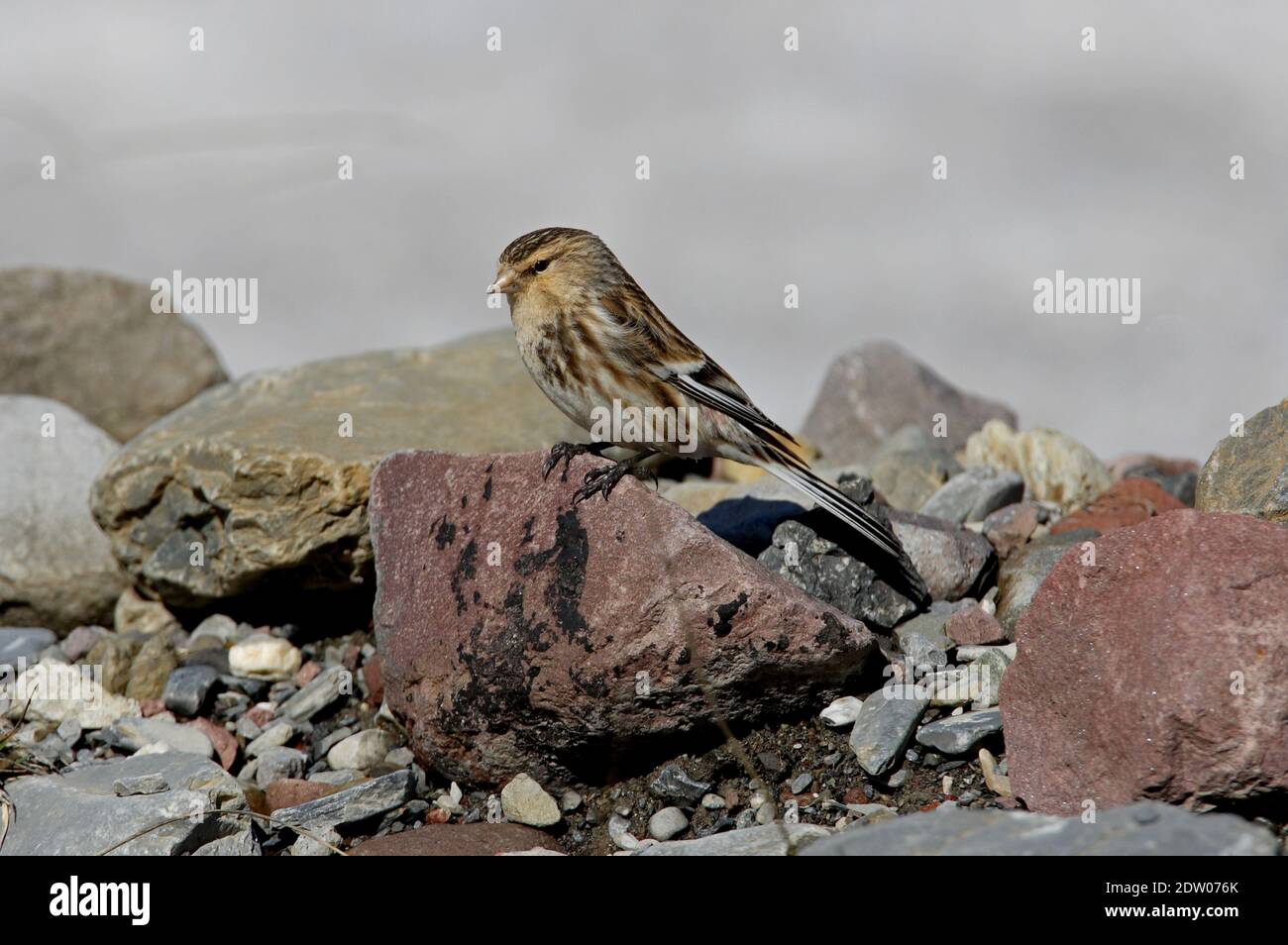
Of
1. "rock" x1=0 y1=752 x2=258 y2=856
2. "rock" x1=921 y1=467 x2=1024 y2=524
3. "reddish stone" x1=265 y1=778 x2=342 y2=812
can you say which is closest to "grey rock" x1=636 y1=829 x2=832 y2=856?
"reddish stone" x1=265 y1=778 x2=342 y2=812

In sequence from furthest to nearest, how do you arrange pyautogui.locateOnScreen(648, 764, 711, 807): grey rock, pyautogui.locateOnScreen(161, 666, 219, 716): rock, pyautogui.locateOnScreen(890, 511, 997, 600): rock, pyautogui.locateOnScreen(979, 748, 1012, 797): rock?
pyautogui.locateOnScreen(161, 666, 219, 716): rock
pyautogui.locateOnScreen(890, 511, 997, 600): rock
pyautogui.locateOnScreen(648, 764, 711, 807): grey rock
pyautogui.locateOnScreen(979, 748, 1012, 797): rock

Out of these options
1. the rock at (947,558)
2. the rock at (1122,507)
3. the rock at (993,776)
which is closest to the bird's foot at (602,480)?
the rock at (947,558)

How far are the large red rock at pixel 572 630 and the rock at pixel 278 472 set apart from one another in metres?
Answer: 1.39

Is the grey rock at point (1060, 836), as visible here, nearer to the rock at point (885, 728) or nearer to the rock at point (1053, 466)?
the rock at point (885, 728)

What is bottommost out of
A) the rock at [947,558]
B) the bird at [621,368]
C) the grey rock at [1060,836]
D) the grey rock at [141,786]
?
the grey rock at [141,786]

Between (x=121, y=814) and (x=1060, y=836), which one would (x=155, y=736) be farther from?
(x=1060, y=836)

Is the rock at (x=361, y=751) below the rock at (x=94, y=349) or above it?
below

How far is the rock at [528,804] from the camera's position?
5938mm

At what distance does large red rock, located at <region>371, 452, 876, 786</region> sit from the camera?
225 inches

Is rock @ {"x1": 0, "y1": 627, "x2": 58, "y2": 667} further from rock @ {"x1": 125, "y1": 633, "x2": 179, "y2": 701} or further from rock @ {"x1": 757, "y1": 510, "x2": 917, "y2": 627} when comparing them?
rock @ {"x1": 757, "y1": 510, "x2": 917, "y2": 627}

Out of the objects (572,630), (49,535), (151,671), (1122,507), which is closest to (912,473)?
(1122,507)

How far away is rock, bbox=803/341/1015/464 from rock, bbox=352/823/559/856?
691cm
